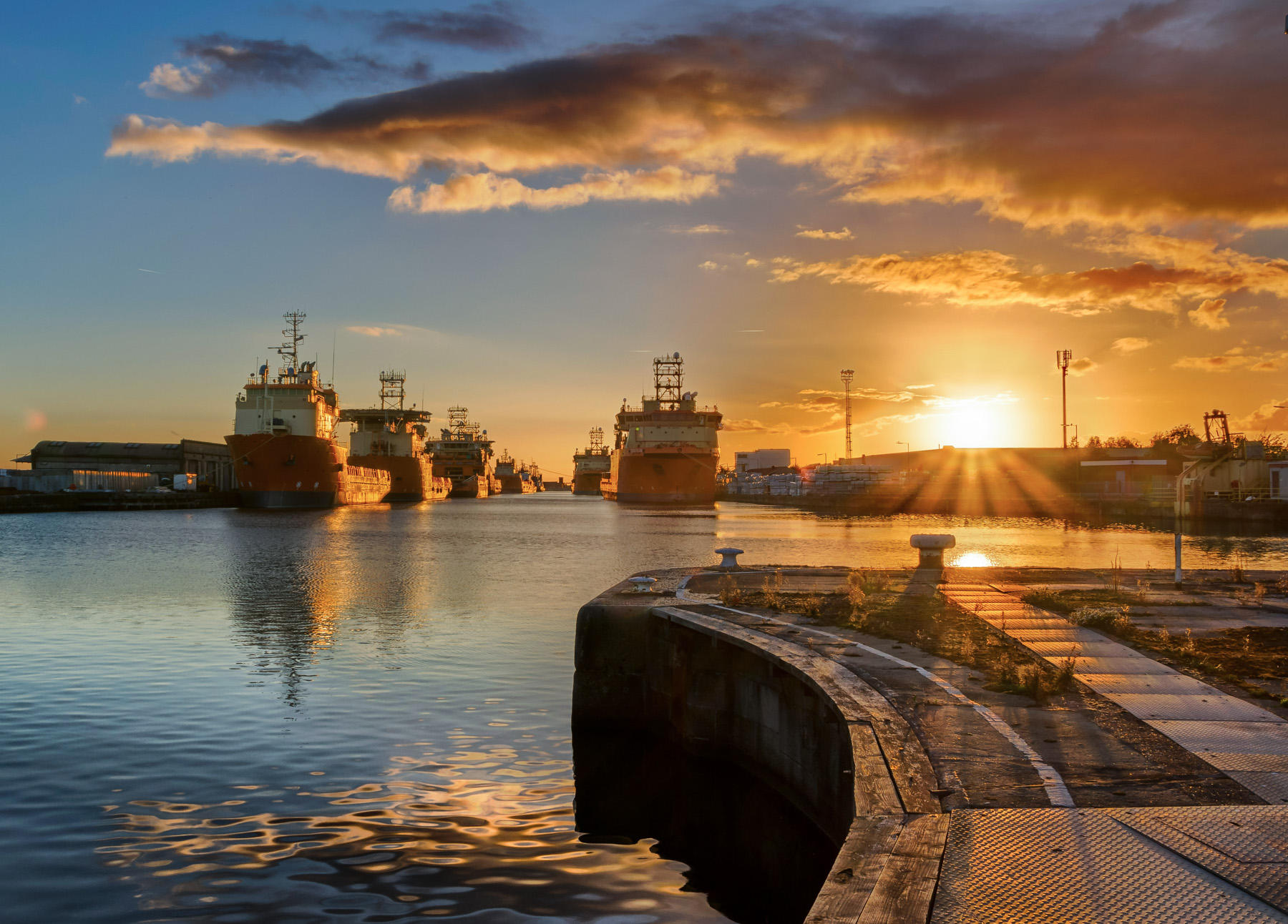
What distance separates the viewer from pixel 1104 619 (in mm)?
14188

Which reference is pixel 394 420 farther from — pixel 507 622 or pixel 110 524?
pixel 507 622

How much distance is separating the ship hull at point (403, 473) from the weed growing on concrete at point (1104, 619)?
13231cm

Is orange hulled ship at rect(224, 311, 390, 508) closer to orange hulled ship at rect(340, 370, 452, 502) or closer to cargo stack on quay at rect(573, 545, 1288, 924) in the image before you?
orange hulled ship at rect(340, 370, 452, 502)

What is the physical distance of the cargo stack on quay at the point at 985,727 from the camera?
484 cm

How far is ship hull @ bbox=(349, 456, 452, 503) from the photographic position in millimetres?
143125

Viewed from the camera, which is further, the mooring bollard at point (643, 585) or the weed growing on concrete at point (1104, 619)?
the mooring bollard at point (643, 585)

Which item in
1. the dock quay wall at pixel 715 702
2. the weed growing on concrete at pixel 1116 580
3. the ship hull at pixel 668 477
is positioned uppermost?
the ship hull at pixel 668 477

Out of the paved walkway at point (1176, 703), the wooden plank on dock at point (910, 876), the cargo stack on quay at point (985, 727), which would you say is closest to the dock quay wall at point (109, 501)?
the cargo stack on quay at point (985, 727)

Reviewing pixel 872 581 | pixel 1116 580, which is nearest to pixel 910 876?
pixel 872 581

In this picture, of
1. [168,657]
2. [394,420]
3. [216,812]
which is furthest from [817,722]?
[394,420]

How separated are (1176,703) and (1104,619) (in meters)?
5.25

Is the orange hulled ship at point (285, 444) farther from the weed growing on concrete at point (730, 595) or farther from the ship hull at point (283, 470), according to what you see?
the weed growing on concrete at point (730, 595)

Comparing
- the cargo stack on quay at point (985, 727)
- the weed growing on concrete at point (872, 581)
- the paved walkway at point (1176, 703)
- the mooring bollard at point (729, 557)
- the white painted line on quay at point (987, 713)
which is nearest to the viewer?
the cargo stack on quay at point (985, 727)

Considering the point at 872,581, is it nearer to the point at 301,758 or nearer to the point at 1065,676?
the point at 1065,676
